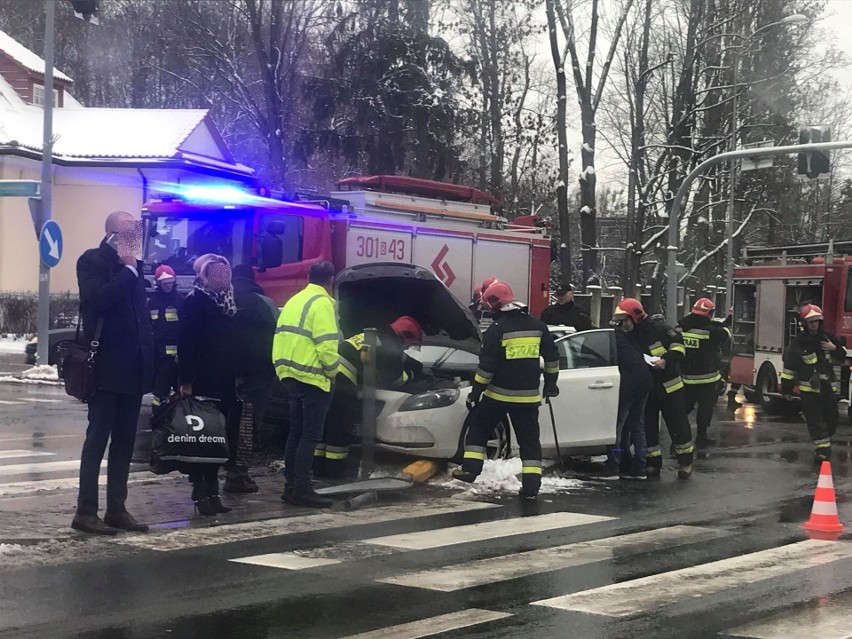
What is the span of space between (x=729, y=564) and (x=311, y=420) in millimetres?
3301

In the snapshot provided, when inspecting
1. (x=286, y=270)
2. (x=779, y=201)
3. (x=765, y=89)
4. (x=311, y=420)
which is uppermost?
(x=765, y=89)

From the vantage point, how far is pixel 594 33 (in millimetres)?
30797

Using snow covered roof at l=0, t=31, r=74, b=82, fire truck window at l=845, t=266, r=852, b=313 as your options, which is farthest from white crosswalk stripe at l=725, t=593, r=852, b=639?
snow covered roof at l=0, t=31, r=74, b=82

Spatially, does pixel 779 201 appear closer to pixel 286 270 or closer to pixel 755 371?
pixel 755 371

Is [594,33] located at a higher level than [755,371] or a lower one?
higher

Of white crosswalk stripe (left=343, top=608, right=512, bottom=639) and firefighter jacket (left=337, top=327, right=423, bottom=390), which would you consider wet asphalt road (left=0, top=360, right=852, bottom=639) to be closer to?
white crosswalk stripe (left=343, top=608, right=512, bottom=639)

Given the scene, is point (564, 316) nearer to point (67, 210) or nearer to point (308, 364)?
point (308, 364)


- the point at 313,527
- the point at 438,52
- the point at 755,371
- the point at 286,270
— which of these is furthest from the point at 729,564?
the point at 438,52

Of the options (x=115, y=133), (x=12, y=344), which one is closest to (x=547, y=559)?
(x=12, y=344)

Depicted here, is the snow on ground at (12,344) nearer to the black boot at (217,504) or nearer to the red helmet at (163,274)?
the red helmet at (163,274)

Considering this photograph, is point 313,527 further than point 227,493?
No

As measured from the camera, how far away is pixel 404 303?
11.7m

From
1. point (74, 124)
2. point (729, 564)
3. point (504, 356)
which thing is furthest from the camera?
point (74, 124)

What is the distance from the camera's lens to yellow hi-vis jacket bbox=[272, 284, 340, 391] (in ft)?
28.4
